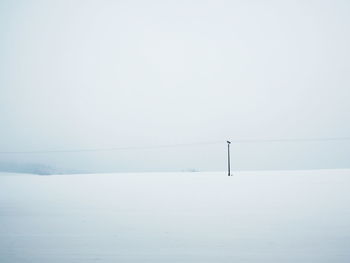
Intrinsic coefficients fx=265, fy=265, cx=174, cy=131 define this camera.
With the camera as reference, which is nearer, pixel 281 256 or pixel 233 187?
pixel 281 256

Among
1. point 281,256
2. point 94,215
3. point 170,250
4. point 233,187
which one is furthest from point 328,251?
point 233,187

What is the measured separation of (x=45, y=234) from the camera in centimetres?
501

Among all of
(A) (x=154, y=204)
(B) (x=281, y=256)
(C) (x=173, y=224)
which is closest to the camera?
(B) (x=281, y=256)

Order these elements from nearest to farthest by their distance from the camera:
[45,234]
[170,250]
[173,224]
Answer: [170,250] → [45,234] → [173,224]

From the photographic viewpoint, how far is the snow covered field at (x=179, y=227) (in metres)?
4.05

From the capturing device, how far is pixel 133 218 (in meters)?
6.01

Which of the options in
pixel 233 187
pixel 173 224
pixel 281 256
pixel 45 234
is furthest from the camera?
pixel 233 187

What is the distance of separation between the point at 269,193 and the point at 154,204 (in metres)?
3.76

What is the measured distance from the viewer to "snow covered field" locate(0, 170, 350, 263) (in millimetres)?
4051

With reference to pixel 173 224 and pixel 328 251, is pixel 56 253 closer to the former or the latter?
pixel 173 224

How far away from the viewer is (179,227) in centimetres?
530

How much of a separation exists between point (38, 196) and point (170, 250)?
250 inches

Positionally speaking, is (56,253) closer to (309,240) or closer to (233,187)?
(309,240)

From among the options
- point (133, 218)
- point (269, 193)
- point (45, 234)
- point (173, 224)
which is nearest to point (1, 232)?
point (45, 234)
